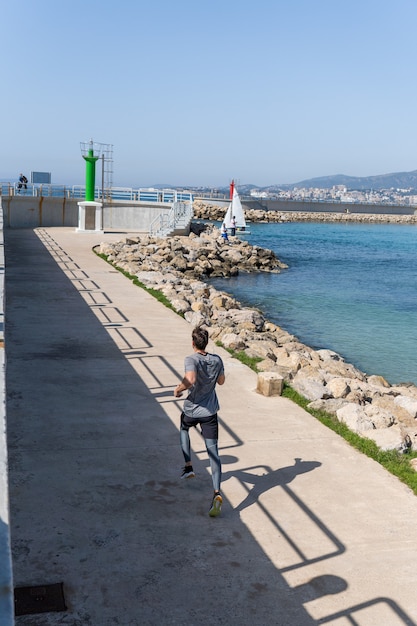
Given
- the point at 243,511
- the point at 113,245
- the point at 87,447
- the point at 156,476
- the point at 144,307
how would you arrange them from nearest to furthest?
the point at 243,511
the point at 156,476
the point at 87,447
the point at 144,307
the point at 113,245

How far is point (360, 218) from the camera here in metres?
117

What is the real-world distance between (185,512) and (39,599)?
6.29ft

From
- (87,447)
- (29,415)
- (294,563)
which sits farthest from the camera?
(29,415)

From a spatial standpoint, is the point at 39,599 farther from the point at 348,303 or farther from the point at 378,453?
the point at 348,303

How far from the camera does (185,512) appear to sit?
709 centimetres

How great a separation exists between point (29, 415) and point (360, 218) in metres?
112

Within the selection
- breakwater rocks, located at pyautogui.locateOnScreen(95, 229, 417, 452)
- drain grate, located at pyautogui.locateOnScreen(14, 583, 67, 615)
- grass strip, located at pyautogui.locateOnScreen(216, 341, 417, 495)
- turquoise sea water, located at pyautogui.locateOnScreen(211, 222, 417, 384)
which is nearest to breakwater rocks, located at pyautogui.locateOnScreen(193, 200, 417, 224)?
turquoise sea water, located at pyautogui.locateOnScreen(211, 222, 417, 384)

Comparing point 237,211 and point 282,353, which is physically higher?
point 237,211

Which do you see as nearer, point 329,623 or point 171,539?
point 329,623

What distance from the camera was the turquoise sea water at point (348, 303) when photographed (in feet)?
65.0

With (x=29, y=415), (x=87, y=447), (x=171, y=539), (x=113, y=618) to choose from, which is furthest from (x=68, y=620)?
(x=29, y=415)

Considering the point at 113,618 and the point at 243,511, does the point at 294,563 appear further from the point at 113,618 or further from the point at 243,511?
the point at 113,618

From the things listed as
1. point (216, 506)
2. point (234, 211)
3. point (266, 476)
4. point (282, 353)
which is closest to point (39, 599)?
point (216, 506)

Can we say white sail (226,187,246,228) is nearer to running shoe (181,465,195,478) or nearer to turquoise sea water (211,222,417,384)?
turquoise sea water (211,222,417,384)
